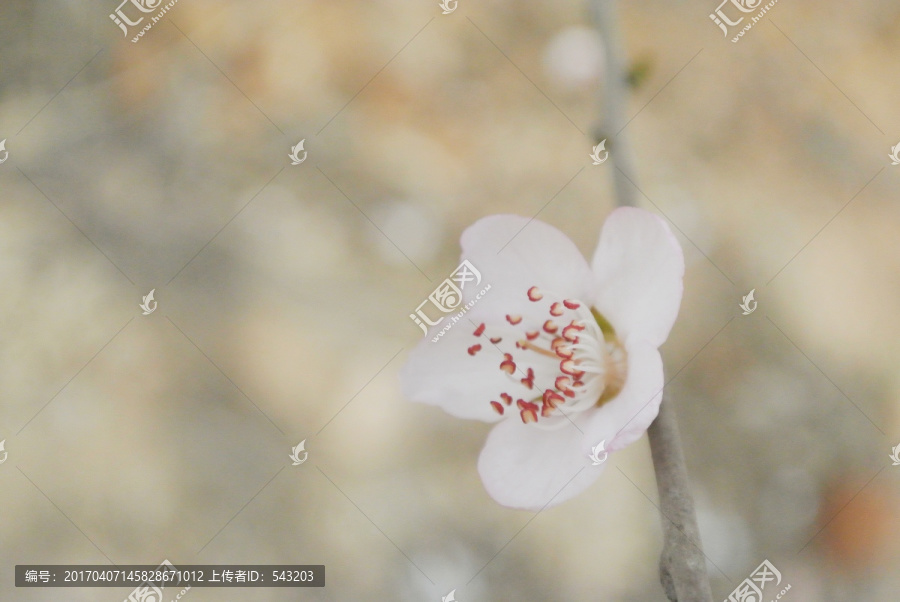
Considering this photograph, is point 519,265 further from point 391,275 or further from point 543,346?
point 391,275

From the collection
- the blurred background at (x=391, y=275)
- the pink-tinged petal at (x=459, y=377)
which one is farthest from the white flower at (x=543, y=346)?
the blurred background at (x=391, y=275)

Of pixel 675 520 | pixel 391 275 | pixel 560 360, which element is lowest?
pixel 675 520

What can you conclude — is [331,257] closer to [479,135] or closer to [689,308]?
[479,135]

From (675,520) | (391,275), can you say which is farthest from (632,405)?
(391,275)

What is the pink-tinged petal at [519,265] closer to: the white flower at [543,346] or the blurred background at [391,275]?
the white flower at [543,346]

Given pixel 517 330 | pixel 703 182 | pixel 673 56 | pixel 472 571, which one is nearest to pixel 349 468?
pixel 472 571

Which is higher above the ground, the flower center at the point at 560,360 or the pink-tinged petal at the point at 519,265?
the pink-tinged petal at the point at 519,265
